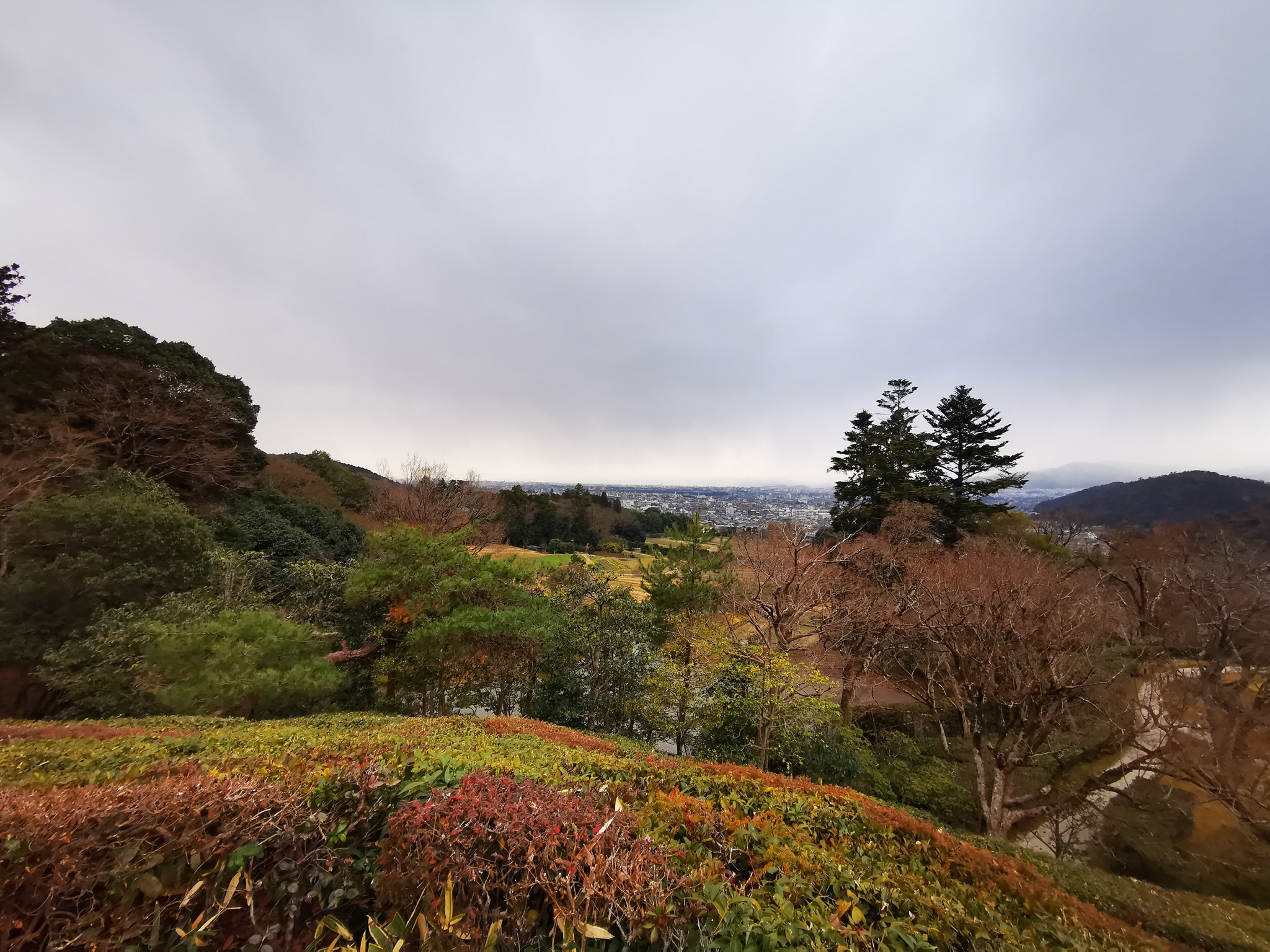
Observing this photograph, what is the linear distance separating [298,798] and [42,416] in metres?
18.6

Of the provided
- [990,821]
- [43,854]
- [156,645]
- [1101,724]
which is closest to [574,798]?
[43,854]

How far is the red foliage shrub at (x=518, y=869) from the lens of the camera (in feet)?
6.33

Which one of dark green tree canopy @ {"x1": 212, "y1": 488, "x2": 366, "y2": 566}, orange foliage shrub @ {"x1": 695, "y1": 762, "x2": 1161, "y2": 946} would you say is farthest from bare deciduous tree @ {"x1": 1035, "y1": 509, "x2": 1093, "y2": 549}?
dark green tree canopy @ {"x1": 212, "y1": 488, "x2": 366, "y2": 566}

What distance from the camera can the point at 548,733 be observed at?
7371mm

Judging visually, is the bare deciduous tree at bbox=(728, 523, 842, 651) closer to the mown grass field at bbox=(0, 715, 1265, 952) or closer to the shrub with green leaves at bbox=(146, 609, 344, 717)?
the mown grass field at bbox=(0, 715, 1265, 952)

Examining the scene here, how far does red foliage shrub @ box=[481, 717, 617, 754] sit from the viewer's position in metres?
6.41

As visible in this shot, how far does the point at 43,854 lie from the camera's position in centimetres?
175

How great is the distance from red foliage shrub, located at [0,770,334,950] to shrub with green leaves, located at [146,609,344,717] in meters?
7.01

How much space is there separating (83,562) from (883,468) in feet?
83.5

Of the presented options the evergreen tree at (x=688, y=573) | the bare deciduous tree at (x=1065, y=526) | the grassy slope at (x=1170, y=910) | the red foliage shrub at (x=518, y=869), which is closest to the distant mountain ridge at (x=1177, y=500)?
the bare deciduous tree at (x=1065, y=526)

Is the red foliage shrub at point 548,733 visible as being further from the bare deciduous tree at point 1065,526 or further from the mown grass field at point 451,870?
the bare deciduous tree at point 1065,526

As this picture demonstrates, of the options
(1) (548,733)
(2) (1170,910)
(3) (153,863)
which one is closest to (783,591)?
(1) (548,733)

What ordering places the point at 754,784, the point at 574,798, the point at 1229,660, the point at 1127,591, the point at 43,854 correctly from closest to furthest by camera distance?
the point at 43,854 → the point at 574,798 → the point at 754,784 → the point at 1229,660 → the point at 1127,591

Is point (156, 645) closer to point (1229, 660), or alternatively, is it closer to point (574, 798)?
point (574, 798)
